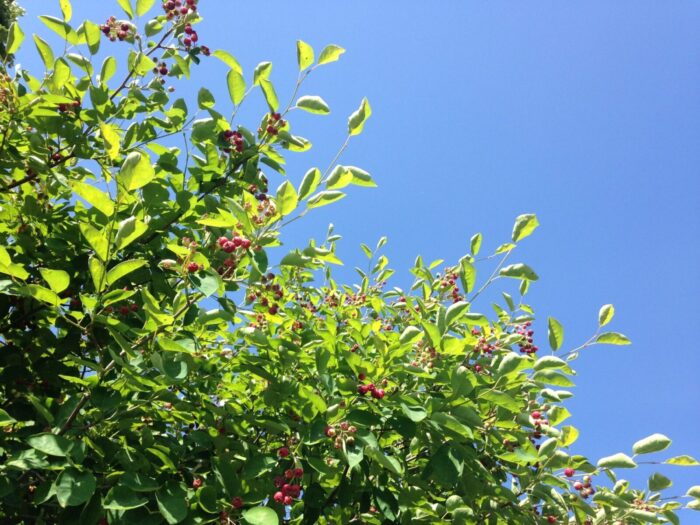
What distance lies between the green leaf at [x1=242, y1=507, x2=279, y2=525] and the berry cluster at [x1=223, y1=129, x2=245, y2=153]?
1791mm

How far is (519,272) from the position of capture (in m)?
2.73

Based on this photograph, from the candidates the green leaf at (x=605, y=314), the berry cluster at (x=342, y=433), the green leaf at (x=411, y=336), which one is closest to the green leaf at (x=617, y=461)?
the green leaf at (x=605, y=314)

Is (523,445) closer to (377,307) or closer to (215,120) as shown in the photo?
(377,307)

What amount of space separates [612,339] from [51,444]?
2721mm

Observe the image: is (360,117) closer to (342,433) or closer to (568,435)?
(342,433)

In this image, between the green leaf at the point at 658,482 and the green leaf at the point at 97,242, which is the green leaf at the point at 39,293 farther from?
the green leaf at the point at 658,482

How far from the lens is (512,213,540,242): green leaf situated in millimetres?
2740

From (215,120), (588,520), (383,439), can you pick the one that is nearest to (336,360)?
(383,439)

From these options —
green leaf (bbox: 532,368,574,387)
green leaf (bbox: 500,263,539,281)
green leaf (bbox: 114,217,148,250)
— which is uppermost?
green leaf (bbox: 500,263,539,281)

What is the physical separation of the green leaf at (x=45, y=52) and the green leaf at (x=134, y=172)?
1.43m

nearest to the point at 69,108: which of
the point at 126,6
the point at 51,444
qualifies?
the point at 126,6

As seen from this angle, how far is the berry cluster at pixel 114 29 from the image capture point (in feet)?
9.80

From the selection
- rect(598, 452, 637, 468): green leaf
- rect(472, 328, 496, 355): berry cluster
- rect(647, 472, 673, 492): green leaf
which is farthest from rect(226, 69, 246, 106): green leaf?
rect(647, 472, 673, 492): green leaf

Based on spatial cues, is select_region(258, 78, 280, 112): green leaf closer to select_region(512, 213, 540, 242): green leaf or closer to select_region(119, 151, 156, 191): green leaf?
select_region(119, 151, 156, 191): green leaf
